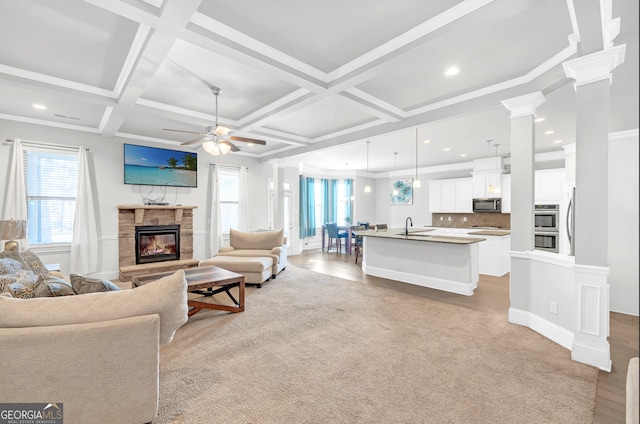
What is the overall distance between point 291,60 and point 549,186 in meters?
6.21

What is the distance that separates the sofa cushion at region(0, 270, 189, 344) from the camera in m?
1.74

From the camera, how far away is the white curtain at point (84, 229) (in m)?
5.19

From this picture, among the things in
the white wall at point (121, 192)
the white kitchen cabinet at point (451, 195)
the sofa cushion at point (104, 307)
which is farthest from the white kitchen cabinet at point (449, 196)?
the sofa cushion at point (104, 307)

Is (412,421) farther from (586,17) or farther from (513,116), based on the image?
(513,116)

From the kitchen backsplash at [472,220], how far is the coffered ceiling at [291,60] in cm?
324

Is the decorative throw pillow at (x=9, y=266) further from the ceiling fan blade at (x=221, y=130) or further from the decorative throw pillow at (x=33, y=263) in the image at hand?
the ceiling fan blade at (x=221, y=130)

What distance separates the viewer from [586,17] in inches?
86.0

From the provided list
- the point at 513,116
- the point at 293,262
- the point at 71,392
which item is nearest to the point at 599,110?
the point at 513,116

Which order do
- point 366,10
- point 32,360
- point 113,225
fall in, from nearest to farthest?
point 32,360
point 366,10
point 113,225

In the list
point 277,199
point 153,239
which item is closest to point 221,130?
point 153,239

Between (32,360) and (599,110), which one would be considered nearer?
A: (32,360)

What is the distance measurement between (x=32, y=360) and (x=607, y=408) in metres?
3.53

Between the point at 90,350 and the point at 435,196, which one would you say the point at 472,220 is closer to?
the point at 435,196

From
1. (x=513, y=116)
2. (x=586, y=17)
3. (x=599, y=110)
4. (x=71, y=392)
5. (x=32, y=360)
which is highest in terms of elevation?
(x=586, y=17)
